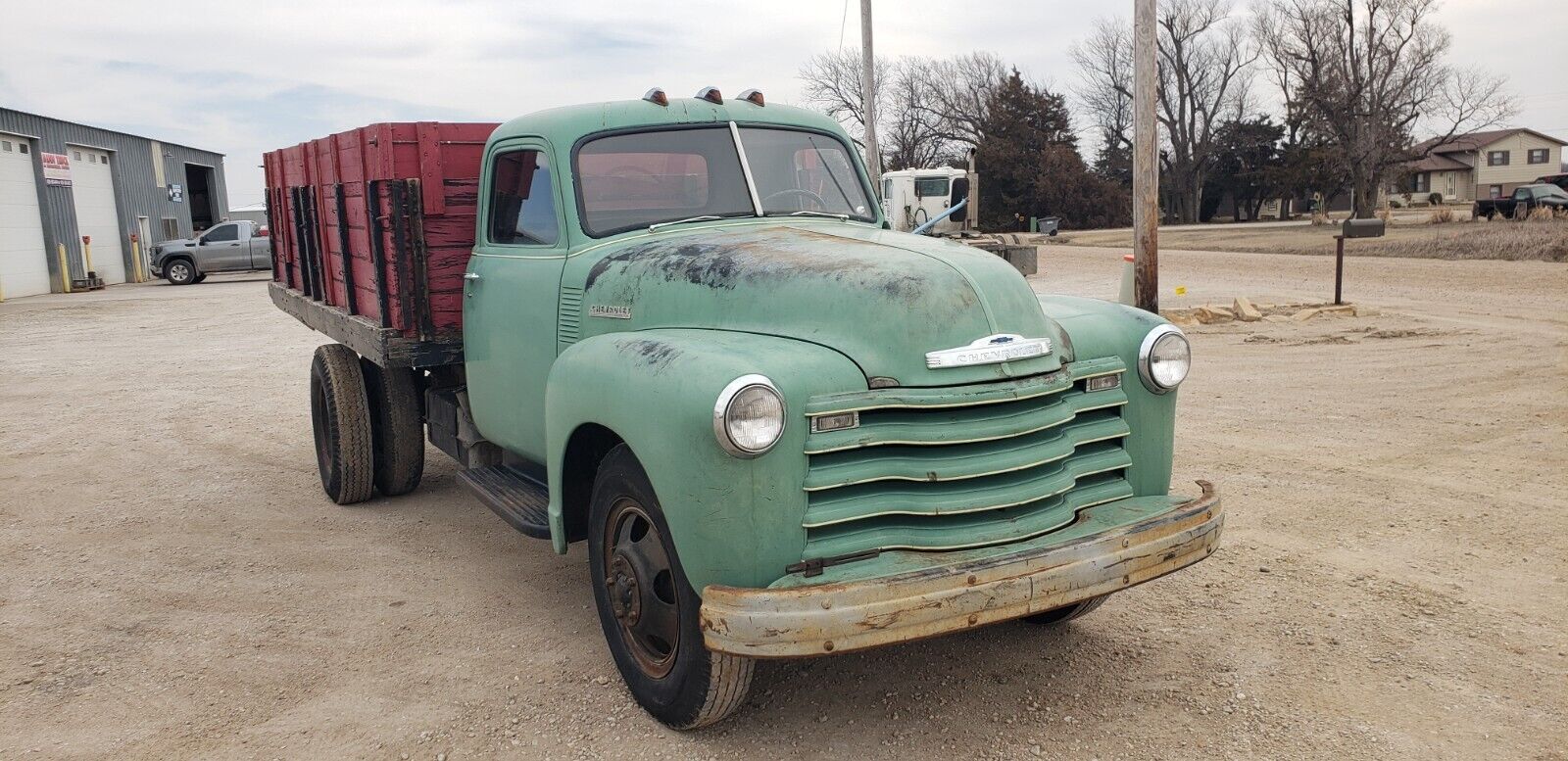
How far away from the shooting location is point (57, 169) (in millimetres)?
28719

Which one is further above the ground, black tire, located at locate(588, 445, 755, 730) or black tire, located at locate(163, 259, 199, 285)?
black tire, located at locate(163, 259, 199, 285)

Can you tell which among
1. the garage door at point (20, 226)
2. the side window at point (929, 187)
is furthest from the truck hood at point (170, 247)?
the side window at point (929, 187)

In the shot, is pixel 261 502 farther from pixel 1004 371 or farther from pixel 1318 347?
pixel 1318 347

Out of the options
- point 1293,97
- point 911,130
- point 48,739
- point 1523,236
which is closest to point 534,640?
point 48,739

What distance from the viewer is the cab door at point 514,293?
457cm

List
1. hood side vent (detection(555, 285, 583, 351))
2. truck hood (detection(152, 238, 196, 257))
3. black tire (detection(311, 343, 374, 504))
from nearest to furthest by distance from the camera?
hood side vent (detection(555, 285, 583, 351)) < black tire (detection(311, 343, 374, 504)) < truck hood (detection(152, 238, 196, 257))

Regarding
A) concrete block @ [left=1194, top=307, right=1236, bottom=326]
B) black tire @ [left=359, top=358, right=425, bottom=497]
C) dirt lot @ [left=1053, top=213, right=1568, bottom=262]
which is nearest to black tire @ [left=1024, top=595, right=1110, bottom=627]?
black tire @ [left=359, top=358, right=425, bottom=497]

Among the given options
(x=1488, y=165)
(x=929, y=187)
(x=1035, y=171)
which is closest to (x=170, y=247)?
(x=929, y=187)

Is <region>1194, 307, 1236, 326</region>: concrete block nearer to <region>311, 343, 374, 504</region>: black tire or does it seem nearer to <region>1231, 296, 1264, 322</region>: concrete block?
<region>1231, 296, 1264, 322</region>: concrete block

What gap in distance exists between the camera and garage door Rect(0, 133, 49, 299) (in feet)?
85.9

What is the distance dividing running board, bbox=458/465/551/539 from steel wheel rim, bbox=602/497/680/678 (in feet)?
1.94

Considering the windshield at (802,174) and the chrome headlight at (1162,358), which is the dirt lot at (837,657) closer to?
the chrome headlight at (1162,358)

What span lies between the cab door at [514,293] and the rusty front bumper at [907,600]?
6.19 ft

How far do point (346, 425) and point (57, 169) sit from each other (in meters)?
28.2
